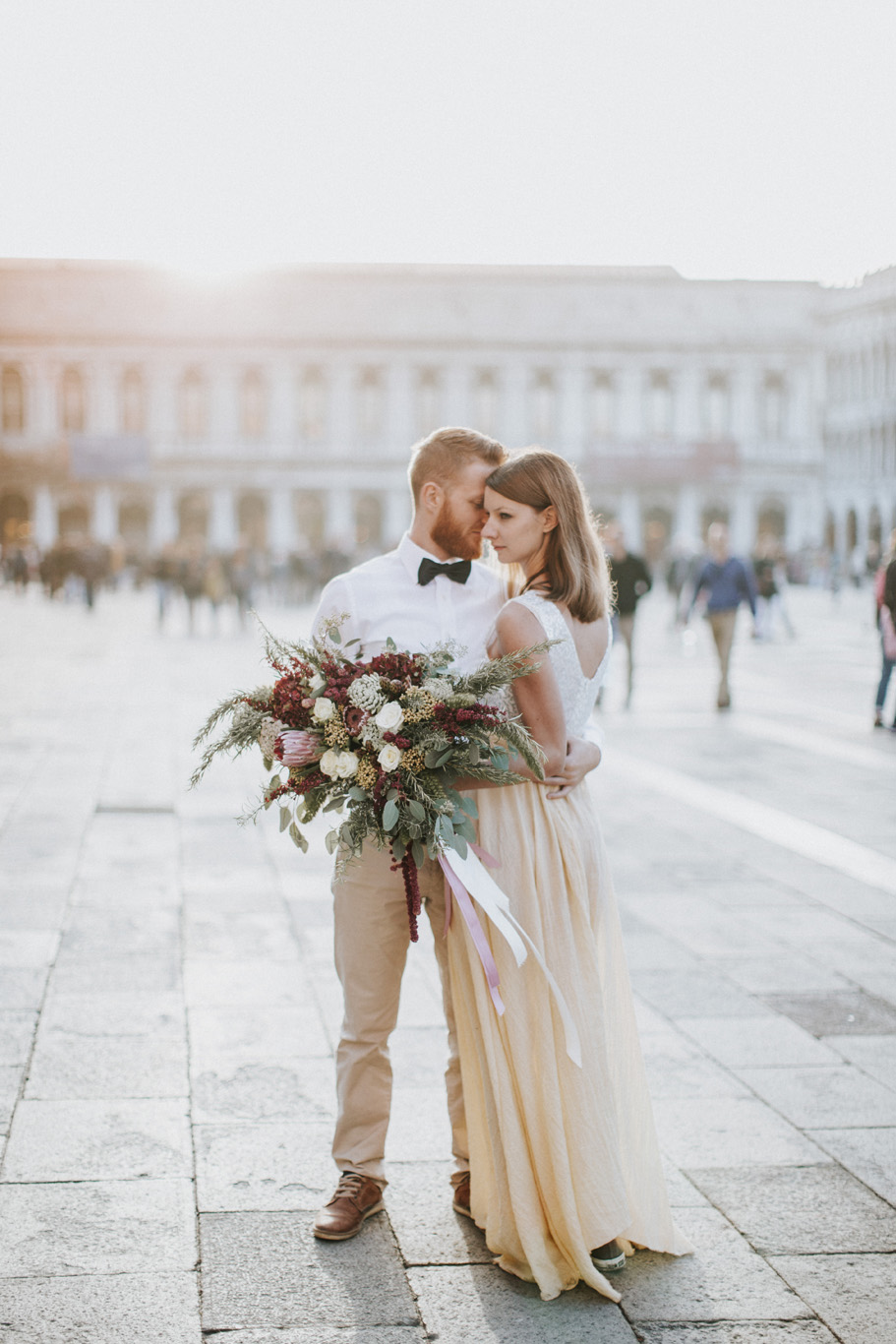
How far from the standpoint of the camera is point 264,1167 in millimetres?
3207

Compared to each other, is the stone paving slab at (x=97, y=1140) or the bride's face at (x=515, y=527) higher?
Answer: the bride's face at (x=515, y=527)

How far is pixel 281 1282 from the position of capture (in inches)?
106

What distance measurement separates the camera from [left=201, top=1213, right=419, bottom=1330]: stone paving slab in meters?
2.59

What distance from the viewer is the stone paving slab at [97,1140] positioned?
3.16 m

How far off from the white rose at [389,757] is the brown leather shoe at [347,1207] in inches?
34.5

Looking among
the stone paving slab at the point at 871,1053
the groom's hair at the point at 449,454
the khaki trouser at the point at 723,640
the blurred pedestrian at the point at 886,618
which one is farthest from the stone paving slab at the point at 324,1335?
the khaki trouser at the point at 723,640

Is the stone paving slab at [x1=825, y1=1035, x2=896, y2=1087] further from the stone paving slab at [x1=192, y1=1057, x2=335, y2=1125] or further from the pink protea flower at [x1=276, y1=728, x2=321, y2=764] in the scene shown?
the pink protea flower at [x1=276, y1=728, x2=321, y2=764]

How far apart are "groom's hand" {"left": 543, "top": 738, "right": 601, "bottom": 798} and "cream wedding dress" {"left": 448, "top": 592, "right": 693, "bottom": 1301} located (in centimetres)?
3

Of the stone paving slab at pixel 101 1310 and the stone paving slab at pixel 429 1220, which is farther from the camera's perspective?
the stone paving slab at pixel 429 1220

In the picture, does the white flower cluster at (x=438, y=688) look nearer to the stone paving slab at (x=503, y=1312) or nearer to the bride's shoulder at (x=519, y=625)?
the bride's shoulder at (x=519, y=625)

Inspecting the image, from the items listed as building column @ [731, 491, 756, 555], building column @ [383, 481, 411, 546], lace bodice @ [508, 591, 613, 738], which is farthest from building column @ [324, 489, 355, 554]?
lace bodice @ [508, 591, 613, 738]

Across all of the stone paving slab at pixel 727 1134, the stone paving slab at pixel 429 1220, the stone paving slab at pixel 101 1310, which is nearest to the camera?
the stone paving slab at pixel 101 1310

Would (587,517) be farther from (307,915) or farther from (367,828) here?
(307,915)

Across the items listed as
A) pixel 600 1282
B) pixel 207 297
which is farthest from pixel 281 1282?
pixel 207 297
